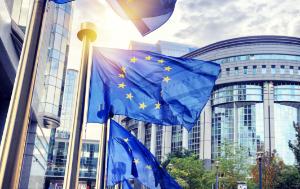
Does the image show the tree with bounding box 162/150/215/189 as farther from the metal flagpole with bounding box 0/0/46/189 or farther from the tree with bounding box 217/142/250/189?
the metal flagpole with bounding box 0/0/46/189

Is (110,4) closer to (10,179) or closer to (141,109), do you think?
(10,179)

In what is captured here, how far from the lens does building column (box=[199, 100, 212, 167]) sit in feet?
287

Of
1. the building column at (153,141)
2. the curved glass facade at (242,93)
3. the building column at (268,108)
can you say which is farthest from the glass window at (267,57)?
the building column at (153,141)

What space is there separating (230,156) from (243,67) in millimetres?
34082

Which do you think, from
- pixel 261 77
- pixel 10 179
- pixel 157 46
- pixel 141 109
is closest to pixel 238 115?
pixel 261 77

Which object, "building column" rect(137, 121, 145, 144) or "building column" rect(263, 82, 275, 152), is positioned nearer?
"building column" rect(263, 82, 275, 152)

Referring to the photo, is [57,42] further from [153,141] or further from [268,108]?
[153,141]

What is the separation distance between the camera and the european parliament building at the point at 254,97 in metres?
84.2

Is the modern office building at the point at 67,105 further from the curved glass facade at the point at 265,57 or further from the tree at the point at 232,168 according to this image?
the tree at the point at 232,168

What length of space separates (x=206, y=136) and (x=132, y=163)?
262 feet

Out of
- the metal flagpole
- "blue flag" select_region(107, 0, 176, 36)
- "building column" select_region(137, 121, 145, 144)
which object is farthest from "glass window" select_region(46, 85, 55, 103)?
"building column" select_region(137, 121, 145, 144)

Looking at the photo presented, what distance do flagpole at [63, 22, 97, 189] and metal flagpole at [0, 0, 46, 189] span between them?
2270mm

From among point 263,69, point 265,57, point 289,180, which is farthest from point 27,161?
point 265,57

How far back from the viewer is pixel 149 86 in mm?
9820
